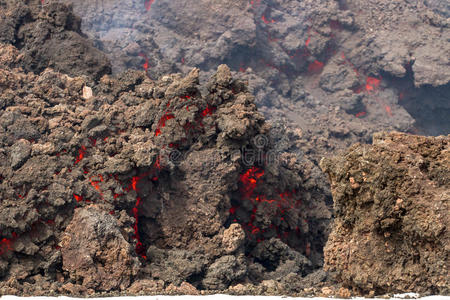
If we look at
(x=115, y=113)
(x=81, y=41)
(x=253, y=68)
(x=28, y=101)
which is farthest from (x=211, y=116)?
(x=253, y=68)

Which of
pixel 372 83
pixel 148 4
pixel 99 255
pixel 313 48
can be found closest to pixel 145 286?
pixel 99 255

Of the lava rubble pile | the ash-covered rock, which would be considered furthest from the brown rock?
the ash-covered rock

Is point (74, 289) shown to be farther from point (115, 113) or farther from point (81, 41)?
point (81, 41)

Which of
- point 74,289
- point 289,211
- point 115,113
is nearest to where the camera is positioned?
point 74,289

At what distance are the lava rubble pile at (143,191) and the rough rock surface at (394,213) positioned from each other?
1.68m

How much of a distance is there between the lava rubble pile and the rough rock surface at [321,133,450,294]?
1.68 metres

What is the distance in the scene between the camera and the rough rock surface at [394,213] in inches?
207

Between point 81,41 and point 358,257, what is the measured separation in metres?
8.77

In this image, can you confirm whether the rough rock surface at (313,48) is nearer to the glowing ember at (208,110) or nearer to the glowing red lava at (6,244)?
the glowing ember at (208,110)

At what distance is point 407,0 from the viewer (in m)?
21.6

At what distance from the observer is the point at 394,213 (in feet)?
18.0

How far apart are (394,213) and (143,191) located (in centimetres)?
463

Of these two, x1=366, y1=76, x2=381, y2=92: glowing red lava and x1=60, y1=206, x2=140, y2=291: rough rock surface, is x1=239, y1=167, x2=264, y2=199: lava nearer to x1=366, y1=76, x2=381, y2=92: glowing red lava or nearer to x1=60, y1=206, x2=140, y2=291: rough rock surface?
x1=60, y1=206, x2=140, y2=291: rough rock surface

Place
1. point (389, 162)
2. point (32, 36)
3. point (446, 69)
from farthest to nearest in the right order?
point (446, 69) → point (32, 36) → point (389, 162)
